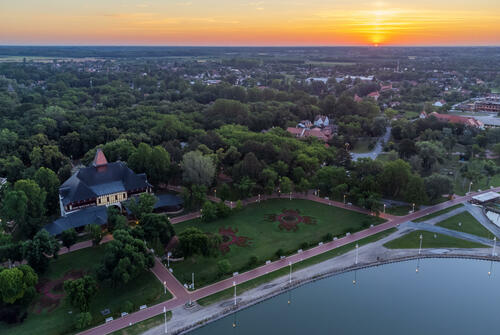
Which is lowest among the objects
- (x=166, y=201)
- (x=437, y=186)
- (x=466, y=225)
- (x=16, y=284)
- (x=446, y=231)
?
(x=446, y=231)

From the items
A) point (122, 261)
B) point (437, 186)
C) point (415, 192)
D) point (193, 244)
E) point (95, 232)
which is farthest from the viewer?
point (437, 186)

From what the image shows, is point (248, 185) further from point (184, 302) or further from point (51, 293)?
point (51, 293)

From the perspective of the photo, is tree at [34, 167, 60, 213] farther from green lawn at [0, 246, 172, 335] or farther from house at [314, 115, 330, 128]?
house at [314, 115, 330, 128]

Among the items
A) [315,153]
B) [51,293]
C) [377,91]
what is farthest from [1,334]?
A: [377,91]

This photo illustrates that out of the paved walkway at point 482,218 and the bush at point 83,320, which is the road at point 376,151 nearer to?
the paved walkway at point 482,218

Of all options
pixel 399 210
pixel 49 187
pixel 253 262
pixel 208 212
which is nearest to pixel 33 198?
pixel 49 187

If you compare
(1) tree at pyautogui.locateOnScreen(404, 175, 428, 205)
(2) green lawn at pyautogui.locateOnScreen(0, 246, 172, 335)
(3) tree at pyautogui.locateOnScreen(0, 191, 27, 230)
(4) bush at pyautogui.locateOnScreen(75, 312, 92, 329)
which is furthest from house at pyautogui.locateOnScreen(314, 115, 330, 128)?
(4) bush at pyautogui.locateOnScreen(75, 312, 92, 329)

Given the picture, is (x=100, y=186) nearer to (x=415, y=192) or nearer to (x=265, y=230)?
(x=265, y=230)
